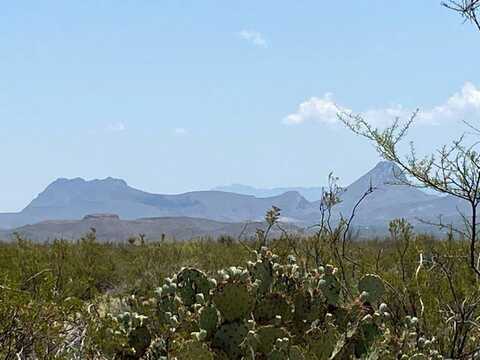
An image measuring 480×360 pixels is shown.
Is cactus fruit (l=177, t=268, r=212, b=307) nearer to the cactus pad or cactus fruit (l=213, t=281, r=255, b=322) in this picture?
cactus fruit (l=213, t=281, r=255, b=322)

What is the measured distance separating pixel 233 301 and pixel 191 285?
1.45 ft

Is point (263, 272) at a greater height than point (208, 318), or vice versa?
point (263, 272)

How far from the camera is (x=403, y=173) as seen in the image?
6.73 metres

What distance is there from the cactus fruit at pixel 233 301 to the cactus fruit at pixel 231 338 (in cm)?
5

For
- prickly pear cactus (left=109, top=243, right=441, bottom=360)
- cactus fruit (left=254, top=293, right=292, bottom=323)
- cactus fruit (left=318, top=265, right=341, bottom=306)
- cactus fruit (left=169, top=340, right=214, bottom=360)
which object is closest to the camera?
cactus fruit (left=169, top=340, right=214, bottom=360)

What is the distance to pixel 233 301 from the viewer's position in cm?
399

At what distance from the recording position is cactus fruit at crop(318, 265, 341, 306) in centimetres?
432

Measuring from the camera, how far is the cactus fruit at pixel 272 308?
13.8ft

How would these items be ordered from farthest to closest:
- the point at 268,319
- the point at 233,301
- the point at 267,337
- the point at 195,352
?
the point at 268,319 → the point at 233,301 → the point at 267,337 → the point at 195,352

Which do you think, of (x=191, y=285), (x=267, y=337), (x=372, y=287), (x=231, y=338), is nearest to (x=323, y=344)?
(x=267, y=337)

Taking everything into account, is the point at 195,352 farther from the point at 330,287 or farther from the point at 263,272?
the point at 330,287

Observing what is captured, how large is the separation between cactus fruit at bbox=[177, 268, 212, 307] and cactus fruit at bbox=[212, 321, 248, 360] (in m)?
0.35

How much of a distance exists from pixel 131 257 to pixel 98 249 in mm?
770

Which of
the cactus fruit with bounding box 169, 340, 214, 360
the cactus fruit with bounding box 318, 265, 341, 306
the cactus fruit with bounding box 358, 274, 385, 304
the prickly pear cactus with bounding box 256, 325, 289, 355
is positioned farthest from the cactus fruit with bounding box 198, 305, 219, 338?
the cactus fruit with bounding box 358, 274, 385, 304
